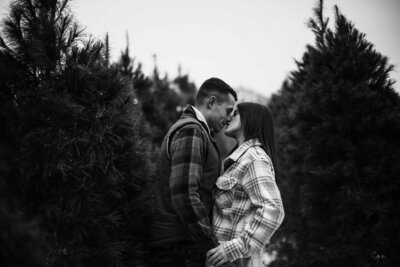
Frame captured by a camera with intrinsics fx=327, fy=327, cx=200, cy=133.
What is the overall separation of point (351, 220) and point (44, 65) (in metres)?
3.57

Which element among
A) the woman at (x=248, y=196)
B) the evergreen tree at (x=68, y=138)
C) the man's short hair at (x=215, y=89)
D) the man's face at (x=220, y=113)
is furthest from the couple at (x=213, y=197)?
the evergreen tree at (x=68, y=138)

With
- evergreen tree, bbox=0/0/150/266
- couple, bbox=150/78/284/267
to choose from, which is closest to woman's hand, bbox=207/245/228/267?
couple, bbox=150/78/284/267

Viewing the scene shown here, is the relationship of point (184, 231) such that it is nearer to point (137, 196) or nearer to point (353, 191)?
point (137, 196)

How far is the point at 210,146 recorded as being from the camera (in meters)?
2.84

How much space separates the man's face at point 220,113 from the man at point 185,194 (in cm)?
21

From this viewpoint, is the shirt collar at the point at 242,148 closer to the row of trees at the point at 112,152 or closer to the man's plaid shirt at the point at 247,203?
the man's plaid shirt at the point at 247,203

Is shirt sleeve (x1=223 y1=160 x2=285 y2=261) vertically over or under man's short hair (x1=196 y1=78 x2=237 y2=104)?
under

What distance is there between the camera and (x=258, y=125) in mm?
3070

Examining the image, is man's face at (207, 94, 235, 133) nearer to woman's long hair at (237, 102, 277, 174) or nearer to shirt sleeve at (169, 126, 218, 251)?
woman's long hair at (237, 102, 277, 174)

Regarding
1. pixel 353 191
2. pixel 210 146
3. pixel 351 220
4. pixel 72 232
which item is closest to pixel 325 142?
pixel 353 191

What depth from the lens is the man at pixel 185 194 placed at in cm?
250

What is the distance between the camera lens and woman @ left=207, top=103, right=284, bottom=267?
102 inches

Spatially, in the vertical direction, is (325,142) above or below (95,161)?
above

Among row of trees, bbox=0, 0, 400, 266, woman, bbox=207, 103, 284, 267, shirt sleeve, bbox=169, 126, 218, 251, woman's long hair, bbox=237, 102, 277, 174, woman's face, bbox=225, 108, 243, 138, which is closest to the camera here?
row of trees, bbox=0, 0, 400, 266
